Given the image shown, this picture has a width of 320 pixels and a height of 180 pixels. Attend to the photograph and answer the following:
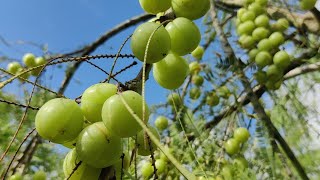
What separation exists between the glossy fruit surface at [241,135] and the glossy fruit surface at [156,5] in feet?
3.82

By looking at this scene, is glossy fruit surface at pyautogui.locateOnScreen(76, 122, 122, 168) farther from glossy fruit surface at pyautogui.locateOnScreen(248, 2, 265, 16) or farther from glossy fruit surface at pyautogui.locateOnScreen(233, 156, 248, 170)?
glossy fruit surface at pyautogui.locateOnScreen(248, 2, 265, 16)

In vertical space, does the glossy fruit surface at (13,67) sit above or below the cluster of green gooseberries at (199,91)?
above

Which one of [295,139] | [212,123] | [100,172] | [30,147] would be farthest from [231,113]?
[100,172]

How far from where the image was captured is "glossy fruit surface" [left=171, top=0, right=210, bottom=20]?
0.89 metres

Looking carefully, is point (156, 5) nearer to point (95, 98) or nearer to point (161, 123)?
point (95, 98)

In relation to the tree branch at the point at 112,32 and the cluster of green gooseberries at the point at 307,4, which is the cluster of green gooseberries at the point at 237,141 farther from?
the tree branch at the point at 112,32

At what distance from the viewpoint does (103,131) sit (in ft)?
2.41

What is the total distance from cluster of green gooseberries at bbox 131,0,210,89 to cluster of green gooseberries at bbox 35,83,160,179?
110mm

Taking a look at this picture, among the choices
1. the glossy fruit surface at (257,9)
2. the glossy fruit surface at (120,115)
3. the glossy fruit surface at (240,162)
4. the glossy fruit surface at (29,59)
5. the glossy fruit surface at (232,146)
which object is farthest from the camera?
the glossy fruit surface at (29,59)

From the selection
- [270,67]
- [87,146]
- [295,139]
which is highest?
[87,146]

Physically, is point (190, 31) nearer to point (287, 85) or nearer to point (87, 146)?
point (87, 146)

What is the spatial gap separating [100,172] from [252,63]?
4.94ft

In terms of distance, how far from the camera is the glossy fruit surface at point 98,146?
28.1 inches

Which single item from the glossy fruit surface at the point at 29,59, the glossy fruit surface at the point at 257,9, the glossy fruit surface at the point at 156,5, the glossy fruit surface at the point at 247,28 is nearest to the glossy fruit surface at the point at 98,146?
the glossy fruit surface at the point at 156,5
